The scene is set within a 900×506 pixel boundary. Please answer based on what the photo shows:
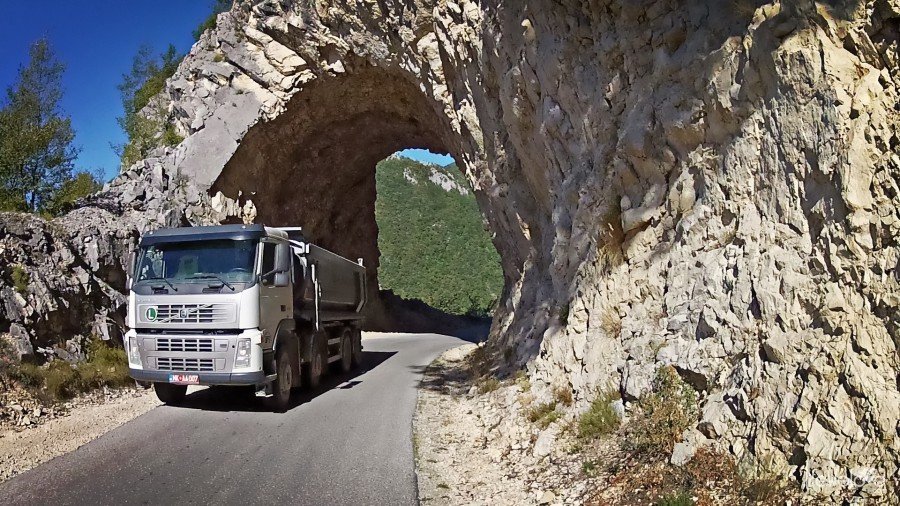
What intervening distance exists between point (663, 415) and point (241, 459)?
15.2 feet

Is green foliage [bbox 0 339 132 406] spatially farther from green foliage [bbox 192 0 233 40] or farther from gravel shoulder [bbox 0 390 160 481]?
green foliage [bbox 192 0 233 40]

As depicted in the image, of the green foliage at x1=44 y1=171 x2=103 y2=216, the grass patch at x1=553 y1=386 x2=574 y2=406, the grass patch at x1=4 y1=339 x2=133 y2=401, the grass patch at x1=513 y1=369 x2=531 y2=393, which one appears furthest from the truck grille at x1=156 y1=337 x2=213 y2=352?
the green foliage at x1=44 y1=171 x2=103 y2=216

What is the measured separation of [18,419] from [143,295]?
241cm

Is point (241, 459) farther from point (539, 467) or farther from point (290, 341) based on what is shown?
point (290, 341)

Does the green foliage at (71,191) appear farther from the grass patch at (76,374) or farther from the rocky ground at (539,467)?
the rocky ground at (539,467)

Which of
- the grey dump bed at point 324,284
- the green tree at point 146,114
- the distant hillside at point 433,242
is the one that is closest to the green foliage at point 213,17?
Answer: the green tree at point 146,114

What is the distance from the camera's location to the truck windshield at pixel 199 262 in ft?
31.2

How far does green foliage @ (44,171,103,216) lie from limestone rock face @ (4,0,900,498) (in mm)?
752

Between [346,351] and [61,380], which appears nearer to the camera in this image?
[61,380]

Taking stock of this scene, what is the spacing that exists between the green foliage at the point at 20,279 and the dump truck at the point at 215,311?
3359 mm

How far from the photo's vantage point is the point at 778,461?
4.37m

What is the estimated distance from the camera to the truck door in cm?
941

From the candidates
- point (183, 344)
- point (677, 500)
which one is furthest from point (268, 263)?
point (677, 500)

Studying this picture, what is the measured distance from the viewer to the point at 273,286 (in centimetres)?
978
